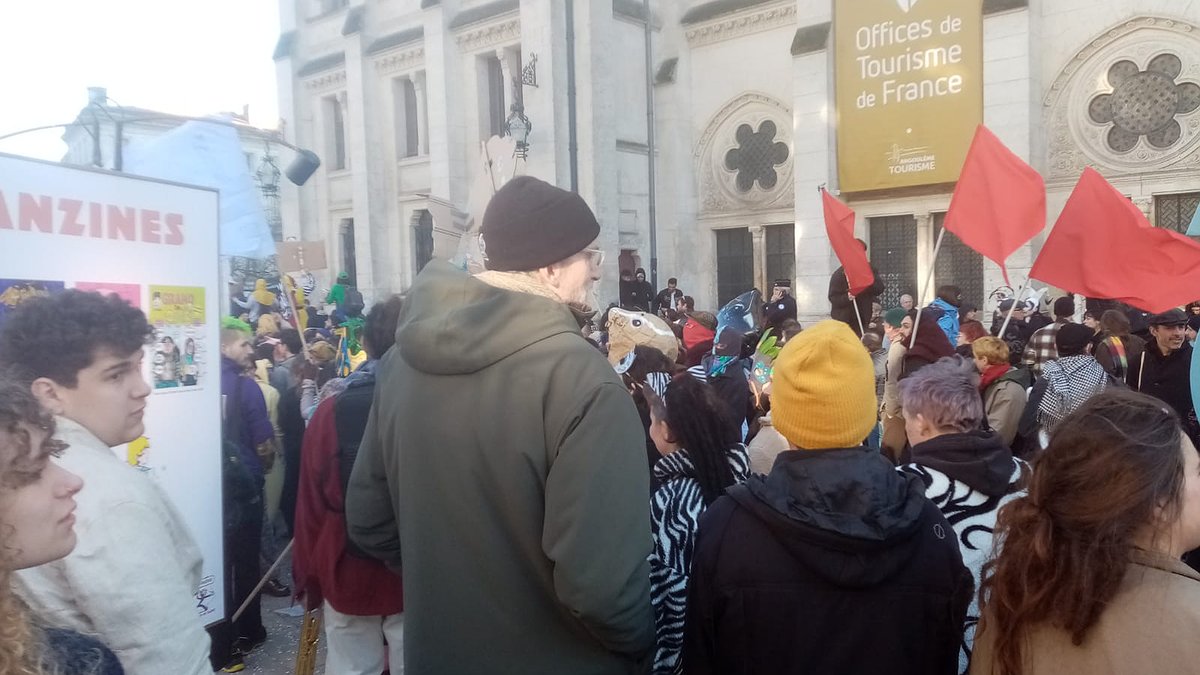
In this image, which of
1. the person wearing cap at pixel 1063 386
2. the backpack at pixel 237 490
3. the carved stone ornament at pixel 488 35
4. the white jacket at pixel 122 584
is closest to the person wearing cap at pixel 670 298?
the carved stone ornament at pixel 488 35

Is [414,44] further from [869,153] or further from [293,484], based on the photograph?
[293,484]

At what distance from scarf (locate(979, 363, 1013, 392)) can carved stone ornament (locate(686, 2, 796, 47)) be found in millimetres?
14099

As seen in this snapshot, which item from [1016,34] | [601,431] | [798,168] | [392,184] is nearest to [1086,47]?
[1016,34]

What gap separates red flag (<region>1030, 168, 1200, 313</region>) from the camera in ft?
16.2

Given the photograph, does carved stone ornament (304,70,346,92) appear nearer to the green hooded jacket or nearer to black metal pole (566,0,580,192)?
black metal pole (566,0,580,192)

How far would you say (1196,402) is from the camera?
8.46ft

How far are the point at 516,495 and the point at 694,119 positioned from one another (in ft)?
59.7

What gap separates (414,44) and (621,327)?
2048cm

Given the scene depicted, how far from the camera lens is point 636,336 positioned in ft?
13.1

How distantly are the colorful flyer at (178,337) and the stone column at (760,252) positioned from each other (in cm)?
1560

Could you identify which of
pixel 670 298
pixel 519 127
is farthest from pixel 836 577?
pixel 519 127

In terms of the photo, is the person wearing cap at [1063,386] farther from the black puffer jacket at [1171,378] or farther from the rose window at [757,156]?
the rose window at [757,156]

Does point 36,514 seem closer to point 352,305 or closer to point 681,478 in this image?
point 681,478

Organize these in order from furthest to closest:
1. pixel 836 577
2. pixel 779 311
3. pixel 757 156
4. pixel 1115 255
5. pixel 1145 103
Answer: pixel 757 156 < pixel 1145 103 < pixel 779 311 < pixel 1115 255 < pixel 836 577
